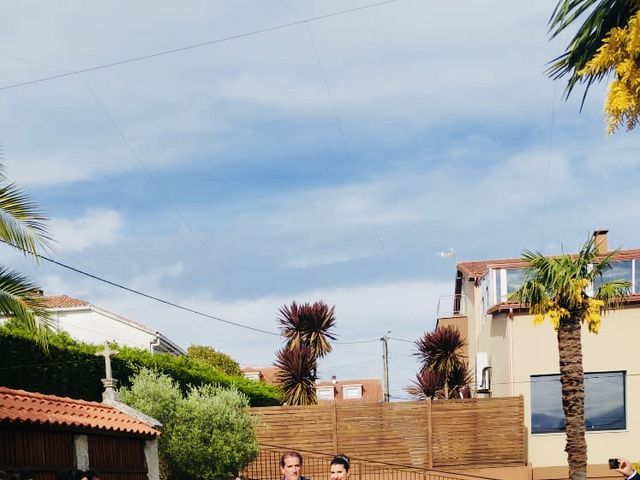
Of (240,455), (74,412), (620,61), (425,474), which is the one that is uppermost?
(620,61)

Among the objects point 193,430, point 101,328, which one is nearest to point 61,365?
point 193,430

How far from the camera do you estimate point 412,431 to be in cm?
3197

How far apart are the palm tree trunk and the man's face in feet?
61.4

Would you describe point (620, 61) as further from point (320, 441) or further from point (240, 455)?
point (320, 441)

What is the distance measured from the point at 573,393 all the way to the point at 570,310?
2177 millimetres

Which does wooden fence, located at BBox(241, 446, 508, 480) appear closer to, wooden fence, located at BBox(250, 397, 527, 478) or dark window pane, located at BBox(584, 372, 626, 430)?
wooden fence, located at BBox(250, 397, 527, 478)

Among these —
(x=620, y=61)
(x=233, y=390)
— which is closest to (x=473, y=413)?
(x=233, y=390)

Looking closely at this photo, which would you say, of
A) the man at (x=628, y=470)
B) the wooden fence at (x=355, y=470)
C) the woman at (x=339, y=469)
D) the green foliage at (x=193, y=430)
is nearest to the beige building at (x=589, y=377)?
the wooden fence at (x=355, y=470)

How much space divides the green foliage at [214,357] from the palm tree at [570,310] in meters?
35.6

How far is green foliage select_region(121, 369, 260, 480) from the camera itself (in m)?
22.9

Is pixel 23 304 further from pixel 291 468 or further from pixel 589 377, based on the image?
pixel 589 377

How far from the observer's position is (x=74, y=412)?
17078mm

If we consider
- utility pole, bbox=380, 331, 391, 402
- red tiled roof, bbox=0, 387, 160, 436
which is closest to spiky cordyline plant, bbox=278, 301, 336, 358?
utility pole, bbox=380, 331, 391, 402

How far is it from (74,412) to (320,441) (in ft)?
51.9
